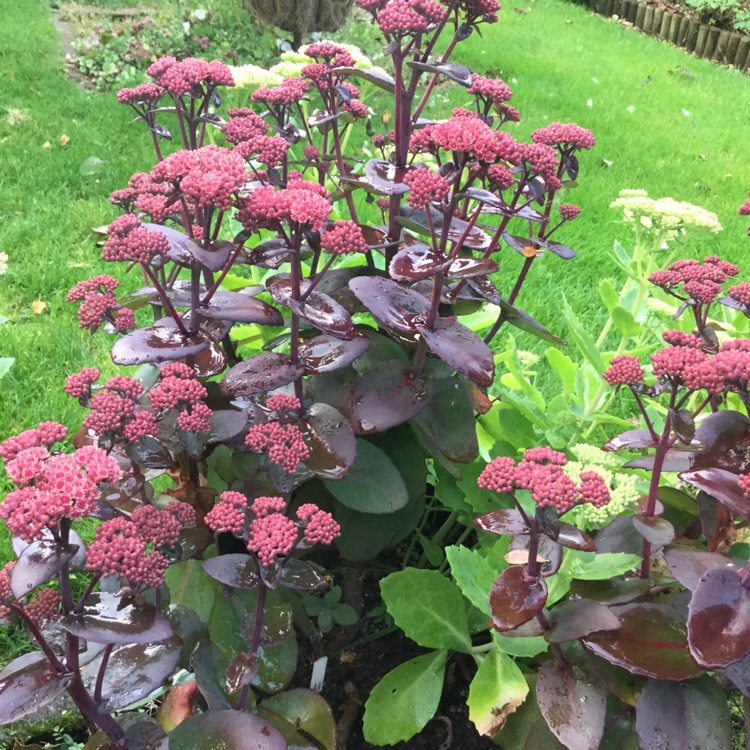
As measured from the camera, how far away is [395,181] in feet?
4.17

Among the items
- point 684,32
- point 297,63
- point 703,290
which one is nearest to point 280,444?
point 703,290

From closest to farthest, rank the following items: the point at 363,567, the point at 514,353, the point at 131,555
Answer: the point at 131,555 < the point at 363,567 < the point at 514,353

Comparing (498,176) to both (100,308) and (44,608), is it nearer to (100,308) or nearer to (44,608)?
(100,308)

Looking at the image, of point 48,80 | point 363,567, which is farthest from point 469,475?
point 48,80

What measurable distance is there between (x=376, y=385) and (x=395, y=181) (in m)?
0.37

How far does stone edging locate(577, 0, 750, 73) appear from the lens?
8.53m

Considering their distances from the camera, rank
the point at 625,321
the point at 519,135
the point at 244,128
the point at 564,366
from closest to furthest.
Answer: the point at 244,128 → the point at 625,321 → the point at 564,366 → the point at 519,135

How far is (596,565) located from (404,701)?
15.8 inches

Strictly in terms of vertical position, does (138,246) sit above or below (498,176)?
below

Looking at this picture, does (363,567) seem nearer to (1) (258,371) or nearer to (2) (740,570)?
(1) (258,371)

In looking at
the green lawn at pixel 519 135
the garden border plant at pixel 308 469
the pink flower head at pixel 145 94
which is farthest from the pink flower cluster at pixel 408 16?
the green lawn at pixel 519 135

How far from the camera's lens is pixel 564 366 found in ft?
5.90

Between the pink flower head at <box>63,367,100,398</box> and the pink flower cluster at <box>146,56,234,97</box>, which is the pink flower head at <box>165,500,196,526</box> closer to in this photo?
the pink flower head at <box>63,367,100,398</box>

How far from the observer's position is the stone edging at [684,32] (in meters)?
8.53
